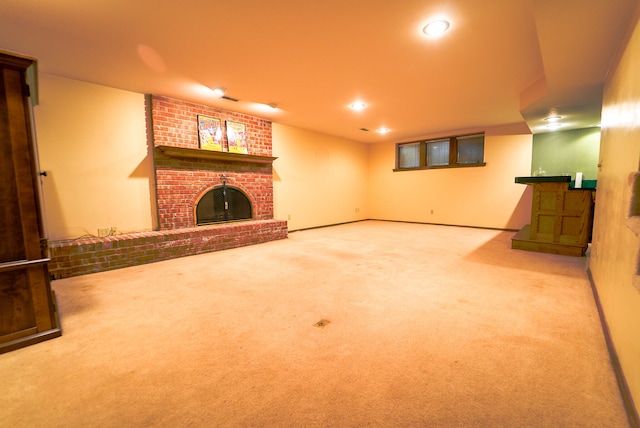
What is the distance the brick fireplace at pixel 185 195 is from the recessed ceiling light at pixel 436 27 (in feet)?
10.8

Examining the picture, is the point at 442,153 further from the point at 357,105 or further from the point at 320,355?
→ the point at 320,355

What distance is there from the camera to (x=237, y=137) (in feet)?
15.7

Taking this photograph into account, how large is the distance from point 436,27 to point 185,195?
391 cm

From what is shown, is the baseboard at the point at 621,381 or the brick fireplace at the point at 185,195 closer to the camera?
the baseboard at the point at 621,381

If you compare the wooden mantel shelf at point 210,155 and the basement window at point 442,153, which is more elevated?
the basement window at point 442,153

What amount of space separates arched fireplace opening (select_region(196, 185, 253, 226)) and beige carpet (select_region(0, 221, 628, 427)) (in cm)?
181

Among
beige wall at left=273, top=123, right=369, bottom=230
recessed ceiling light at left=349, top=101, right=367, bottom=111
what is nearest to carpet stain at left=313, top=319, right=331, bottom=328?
recessed ceiling light at left=349, top=101, right=367, bottom=111

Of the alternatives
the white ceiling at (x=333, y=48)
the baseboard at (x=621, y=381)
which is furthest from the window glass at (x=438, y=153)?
the baseboard at (x=621, y=381)

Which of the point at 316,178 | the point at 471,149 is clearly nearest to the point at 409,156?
the point at 471,149

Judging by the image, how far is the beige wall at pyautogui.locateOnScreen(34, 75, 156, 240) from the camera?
10.6 ft

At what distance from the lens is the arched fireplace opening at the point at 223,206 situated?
4488mm

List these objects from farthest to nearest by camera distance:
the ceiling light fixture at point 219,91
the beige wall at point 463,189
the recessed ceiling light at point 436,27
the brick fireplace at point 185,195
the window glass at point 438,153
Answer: the window glass at point 438,153
the beige wall at point 463,189
the ceiling light fixture at point 219,91
the brick fireplace at point 185,195
the recessed ceiling light at point 436,27

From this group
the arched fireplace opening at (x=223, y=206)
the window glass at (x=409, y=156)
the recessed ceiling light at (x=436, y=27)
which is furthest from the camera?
the window glass at (x=409, y=156)

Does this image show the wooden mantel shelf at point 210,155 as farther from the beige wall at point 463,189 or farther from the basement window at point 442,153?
the basement window at point 442,153
